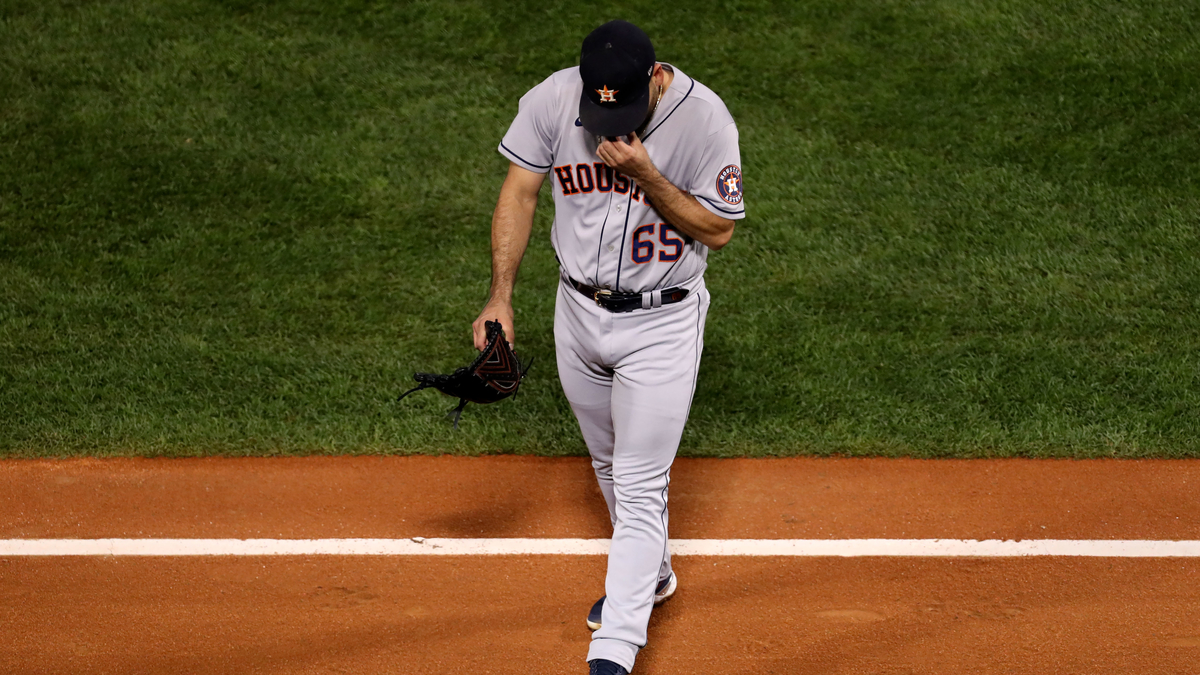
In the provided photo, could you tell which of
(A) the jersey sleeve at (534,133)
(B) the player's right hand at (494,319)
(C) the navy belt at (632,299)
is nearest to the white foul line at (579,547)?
(B) the player's right hand at (494,319)

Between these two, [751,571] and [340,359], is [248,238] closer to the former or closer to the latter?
[340,359]

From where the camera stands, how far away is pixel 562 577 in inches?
186

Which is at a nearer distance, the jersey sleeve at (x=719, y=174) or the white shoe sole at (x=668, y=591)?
the jersey sleeve at (x=719, y=174)

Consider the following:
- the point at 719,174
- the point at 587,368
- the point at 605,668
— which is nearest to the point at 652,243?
the point at 719,174

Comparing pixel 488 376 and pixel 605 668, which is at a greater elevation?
pixel 488 376

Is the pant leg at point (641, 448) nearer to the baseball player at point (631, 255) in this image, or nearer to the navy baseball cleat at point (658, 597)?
the baseball player at point (631, 255)

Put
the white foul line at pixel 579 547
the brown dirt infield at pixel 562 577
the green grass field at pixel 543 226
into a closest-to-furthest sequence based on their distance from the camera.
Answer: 1. the brown dirt infield at pixel 562 577
2. the white foul line at pixel 579 547
3. the green grass field at pixel 543 226

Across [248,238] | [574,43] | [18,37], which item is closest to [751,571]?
[248,238]

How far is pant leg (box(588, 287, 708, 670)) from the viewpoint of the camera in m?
3.78

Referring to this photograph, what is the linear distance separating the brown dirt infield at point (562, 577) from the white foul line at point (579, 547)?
2.2 inches

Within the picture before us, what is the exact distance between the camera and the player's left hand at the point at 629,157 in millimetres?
3455

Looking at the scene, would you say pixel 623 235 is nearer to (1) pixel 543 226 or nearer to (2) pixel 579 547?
(2) pixel 579 547

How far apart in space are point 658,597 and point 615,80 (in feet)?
6.97

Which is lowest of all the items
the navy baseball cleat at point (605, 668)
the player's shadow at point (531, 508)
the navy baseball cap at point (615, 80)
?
the player's shadow at point (531, 508)
